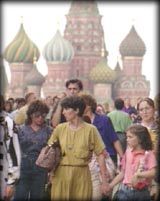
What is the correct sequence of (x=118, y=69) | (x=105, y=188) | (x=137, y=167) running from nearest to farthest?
(x=137, y=167) → (x=105, y=188) → (x=118, y=69)

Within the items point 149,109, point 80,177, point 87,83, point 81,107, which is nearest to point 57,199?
point 80,177

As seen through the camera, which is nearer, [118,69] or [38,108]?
[38,108]

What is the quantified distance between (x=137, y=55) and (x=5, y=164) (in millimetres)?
52709

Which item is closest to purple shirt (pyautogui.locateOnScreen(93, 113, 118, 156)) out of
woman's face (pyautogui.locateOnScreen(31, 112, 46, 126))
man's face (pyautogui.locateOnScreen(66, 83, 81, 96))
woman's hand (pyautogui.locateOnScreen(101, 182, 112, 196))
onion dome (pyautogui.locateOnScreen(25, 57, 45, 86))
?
man's face (pyautogui.locateOnScreen(66, 83, 81, 96))

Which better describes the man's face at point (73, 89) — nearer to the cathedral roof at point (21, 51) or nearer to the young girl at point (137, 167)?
the young girl at point (137, 167)

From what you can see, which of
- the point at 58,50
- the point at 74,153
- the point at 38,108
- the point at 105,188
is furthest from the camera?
the point at 58,50

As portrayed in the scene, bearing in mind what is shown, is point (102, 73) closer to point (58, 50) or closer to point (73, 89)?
point (58, 50)

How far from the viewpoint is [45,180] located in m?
6.13

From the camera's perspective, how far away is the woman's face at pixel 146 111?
20.1 feet

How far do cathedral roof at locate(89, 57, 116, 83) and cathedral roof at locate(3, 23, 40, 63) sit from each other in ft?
12.7

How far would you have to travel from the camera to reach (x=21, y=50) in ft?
183

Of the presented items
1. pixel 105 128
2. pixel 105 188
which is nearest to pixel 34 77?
pixel 105 128

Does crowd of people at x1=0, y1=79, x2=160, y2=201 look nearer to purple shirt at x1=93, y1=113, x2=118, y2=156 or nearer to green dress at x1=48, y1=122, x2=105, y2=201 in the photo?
green dress at x1=48, y1=122, x2=105, y2=201

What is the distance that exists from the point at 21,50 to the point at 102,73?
17.8ft
